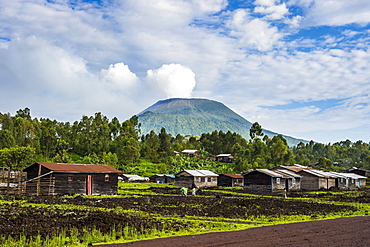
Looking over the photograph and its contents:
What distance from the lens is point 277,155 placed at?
13050cm

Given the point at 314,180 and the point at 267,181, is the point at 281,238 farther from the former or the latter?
the point at 314,180

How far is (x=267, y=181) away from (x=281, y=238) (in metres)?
52.7

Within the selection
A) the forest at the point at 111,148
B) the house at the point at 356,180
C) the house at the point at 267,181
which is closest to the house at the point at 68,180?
the house at the point at 267,181

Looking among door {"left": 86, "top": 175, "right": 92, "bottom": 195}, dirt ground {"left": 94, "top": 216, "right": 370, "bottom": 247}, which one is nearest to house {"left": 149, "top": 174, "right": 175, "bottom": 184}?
door {"left": 86, "top": 175, "right": 92, "bottom": 195}

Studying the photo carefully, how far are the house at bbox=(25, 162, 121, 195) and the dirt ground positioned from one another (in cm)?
3237

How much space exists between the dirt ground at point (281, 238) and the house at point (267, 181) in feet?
157

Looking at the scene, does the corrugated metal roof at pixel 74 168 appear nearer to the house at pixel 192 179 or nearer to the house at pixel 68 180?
the house at pixel 68 180

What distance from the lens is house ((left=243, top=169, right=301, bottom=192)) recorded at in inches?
2677

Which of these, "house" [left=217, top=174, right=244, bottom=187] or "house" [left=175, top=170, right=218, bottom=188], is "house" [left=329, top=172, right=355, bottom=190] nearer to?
"house" [left=217, top=174, right=244, bottom=187]

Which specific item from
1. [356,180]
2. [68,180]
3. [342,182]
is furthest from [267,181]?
[68,180]

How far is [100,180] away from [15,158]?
55.5 feet

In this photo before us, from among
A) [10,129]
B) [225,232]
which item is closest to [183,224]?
[225,232]

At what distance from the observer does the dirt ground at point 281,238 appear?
15.6 meters

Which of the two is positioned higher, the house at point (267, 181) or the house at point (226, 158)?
the house at point (226, 158)
